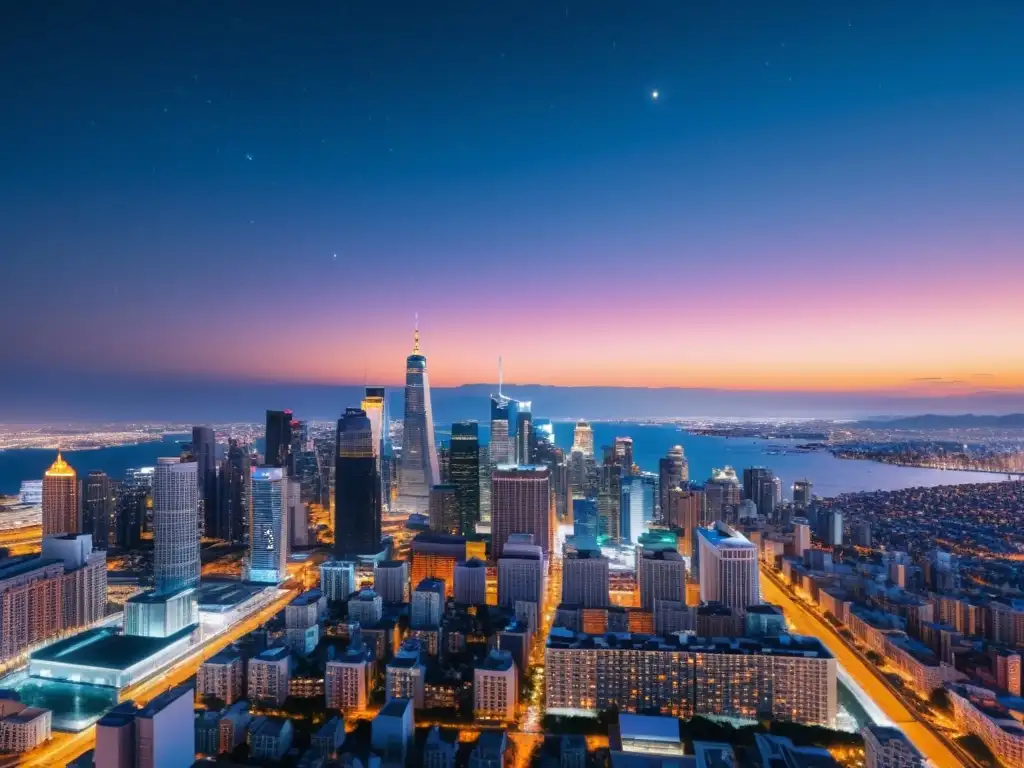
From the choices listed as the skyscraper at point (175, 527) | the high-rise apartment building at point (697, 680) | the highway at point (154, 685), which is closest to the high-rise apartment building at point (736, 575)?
the high-rise apartment building at point (697, 680)

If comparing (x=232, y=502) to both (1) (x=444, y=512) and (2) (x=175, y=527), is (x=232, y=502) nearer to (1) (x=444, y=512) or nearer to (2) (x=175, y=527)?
(2) (x=175, y=527)

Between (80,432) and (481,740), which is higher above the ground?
(80,432)

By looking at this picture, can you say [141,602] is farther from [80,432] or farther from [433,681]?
[80,432]

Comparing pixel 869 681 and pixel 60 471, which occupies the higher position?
pixel 60 471

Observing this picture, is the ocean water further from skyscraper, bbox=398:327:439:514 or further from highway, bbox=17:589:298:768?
highway, bbox=17:589:298:768

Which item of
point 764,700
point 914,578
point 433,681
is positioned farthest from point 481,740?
point 914,578

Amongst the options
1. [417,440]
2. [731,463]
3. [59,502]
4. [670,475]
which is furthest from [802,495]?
[59,502]
